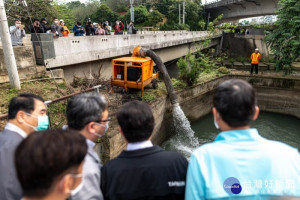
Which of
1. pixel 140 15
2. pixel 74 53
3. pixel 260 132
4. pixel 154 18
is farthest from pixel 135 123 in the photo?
pixel 140 15

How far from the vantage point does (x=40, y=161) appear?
3.60 ft

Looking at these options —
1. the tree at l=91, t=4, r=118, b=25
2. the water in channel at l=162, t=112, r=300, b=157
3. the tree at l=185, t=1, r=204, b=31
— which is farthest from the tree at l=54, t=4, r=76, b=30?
the tree at l=185, t=1, r=204, b=31

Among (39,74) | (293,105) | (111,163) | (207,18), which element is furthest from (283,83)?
(207,18)

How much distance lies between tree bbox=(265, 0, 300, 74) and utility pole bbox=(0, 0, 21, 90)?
13.1 meters

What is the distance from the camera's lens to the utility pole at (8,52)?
5618 mm

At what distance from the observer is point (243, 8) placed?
2939 centimetres

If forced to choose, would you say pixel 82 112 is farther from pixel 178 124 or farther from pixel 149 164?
pixel 178 124

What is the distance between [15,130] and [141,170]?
142 cm

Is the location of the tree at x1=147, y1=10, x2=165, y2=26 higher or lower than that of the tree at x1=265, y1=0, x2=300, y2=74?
higher

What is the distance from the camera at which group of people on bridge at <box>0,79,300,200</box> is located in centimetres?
114

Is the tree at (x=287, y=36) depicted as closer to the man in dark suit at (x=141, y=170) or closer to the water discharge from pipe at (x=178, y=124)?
the water discharge from pipe at (x=178, y=124)

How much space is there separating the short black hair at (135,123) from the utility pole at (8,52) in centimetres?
558

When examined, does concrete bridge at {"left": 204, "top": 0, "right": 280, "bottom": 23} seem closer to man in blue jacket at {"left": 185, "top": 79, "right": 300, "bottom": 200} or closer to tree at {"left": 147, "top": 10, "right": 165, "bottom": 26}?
tree at {"left": 147, "top": 10, "right": 165, "bottom": 26}

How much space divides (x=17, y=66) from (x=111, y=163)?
6.31 metres
